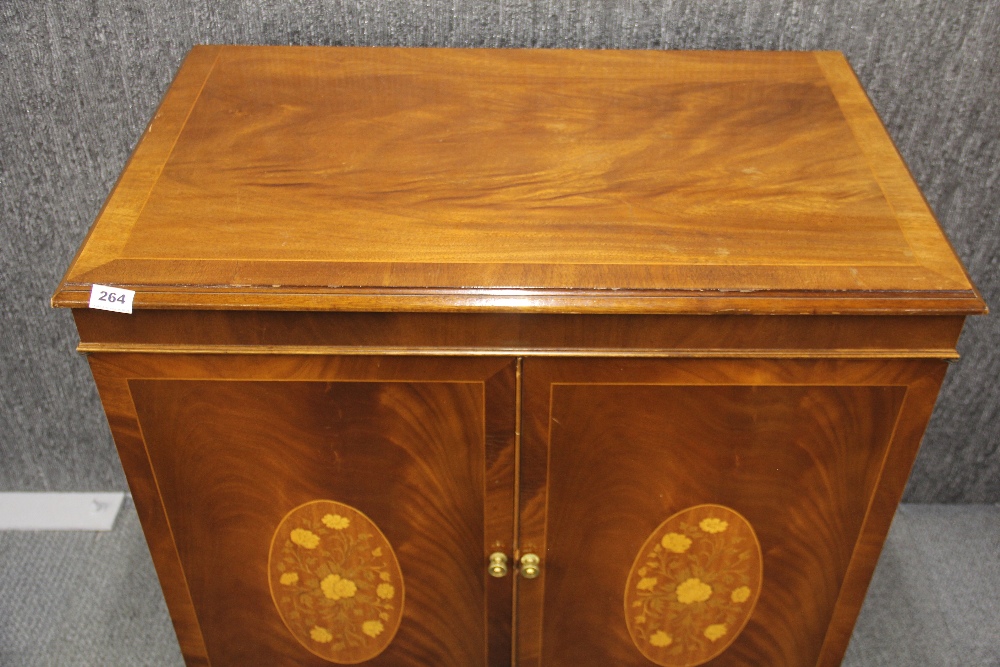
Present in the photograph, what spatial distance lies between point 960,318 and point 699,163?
0.74 ft

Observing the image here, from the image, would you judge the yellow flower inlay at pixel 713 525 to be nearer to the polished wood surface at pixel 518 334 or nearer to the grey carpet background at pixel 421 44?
the polished wood surface at pixel 518 334

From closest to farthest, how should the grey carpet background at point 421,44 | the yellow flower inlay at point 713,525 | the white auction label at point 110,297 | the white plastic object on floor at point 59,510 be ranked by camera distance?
1. the white auction label at point 110,297
2. the yellow flower inlay at point 713,525
3. the grey carpet background at point 421,44
4. the white plastic object on floor at point 59,510

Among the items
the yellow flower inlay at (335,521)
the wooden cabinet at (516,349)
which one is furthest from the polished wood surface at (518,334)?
the yellow flower inlay at (335,521)

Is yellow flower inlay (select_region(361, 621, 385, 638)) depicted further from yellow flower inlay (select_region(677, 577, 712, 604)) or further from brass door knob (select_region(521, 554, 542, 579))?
yellow flower inlay (select_region(677, 577, 712, 604))

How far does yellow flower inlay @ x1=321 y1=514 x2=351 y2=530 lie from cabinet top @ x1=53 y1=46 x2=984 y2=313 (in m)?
0.22

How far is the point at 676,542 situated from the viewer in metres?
0.79

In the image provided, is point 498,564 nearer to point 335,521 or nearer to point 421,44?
point 335,521

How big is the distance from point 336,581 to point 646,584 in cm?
27

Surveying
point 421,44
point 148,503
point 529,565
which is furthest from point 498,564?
point 421,44

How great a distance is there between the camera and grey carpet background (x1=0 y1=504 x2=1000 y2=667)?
1.10 meters

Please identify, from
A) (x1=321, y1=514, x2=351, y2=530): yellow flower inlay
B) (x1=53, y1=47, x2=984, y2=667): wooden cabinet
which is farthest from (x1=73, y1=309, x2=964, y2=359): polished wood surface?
(x1=321, y1=514, x2=351, y2=530): yellow flower inlay

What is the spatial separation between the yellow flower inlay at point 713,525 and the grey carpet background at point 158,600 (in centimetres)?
44

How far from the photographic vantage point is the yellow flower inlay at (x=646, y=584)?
81cm

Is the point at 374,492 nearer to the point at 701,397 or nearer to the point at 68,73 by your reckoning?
the point at 701,397
